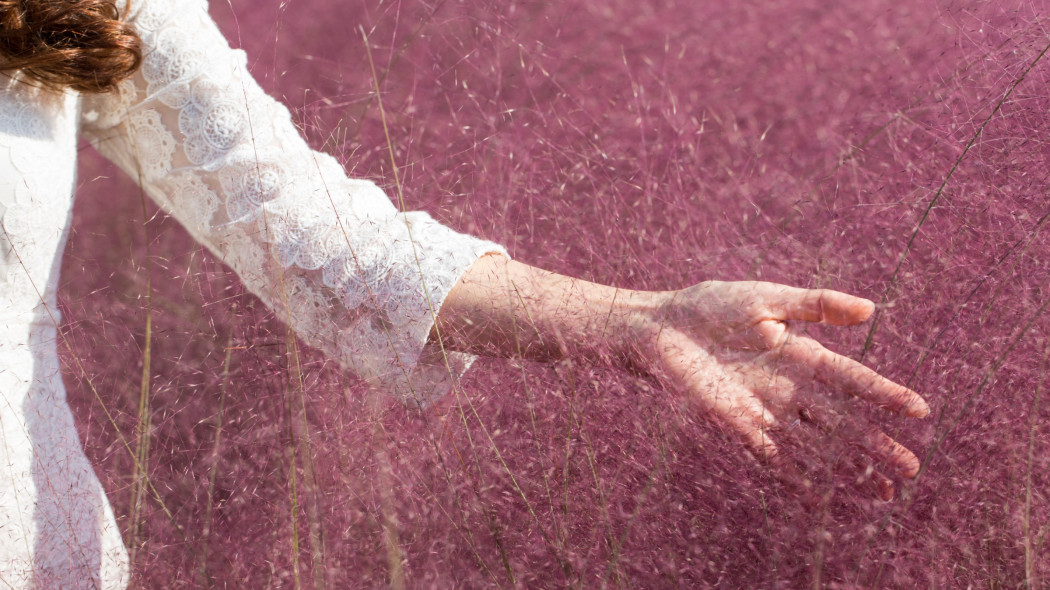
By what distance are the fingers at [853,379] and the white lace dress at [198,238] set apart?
170mm

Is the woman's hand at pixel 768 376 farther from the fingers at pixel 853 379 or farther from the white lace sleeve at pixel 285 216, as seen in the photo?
the white lace sleeve at pixel 285 216

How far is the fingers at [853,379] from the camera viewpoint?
28cm

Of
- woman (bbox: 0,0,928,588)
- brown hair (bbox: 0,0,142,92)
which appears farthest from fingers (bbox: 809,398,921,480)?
brown hair (bbox: 0,0,142,92)

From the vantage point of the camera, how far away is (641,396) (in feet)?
1.09

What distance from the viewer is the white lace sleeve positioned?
1.30ft

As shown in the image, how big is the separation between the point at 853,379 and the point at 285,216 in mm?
300

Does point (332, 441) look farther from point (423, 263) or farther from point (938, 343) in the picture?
point (938, 343)

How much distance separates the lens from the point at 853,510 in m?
0.31

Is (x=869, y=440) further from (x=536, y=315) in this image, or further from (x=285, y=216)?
(x=285, y=216)

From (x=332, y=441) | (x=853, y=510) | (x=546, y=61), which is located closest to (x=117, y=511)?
(x=332, y=441)

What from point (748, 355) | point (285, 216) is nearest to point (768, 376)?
point (748, 355)

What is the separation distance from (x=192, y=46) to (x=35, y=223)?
0.45ft

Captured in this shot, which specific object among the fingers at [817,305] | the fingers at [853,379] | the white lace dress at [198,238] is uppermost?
the fingers at [817,305]

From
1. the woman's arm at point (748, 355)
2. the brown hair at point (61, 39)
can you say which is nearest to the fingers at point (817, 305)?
the woman's arm at point (748, 355)
